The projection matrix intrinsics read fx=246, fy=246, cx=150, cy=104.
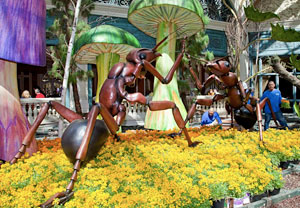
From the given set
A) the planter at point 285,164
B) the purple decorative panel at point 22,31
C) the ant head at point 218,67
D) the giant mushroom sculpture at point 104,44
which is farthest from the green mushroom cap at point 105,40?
the planter at point 285,164

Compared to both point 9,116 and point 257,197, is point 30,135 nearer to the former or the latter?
point 9,116

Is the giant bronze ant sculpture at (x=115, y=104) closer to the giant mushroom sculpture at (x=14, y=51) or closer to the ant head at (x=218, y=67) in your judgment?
the giant mushroom sculpture at (x=14, y=51)

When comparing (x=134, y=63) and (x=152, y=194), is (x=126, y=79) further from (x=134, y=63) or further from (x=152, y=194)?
(x=152, y=194)

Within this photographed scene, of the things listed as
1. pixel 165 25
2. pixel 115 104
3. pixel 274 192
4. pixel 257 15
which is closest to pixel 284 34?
pixel 257 15

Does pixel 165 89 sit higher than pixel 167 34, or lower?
lower

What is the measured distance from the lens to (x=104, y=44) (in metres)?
6.40

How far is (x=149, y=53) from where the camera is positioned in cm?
373

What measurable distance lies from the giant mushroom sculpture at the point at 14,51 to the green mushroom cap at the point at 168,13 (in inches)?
123

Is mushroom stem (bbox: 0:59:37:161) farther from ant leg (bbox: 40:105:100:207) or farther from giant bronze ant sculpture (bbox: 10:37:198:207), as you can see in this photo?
ant leg (bbox: 40:105:100:207)

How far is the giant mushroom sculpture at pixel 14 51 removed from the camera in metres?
3.11

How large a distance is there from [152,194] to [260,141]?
3.04 m

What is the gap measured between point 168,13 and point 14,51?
14.5 ft

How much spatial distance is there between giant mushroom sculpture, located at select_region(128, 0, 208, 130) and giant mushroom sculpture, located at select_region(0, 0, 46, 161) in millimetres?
3342

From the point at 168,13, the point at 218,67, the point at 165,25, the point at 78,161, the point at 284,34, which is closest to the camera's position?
the point at 78,161
